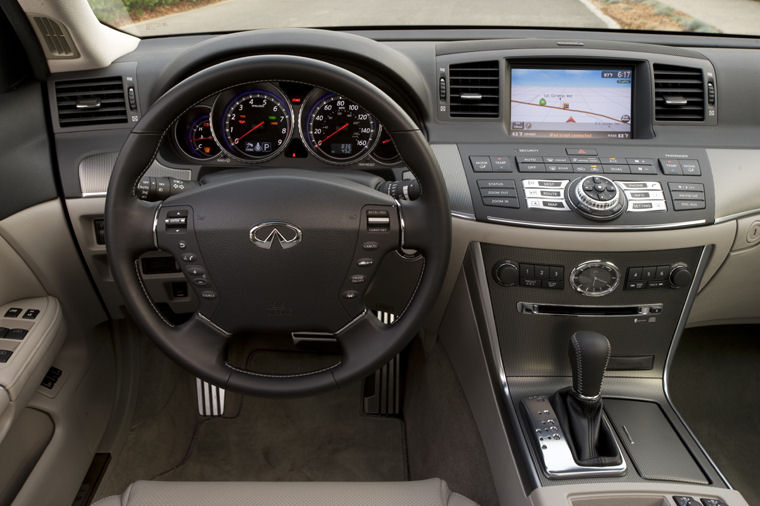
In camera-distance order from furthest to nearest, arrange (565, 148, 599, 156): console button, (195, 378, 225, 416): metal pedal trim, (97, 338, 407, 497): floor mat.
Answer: (195, 378, 225, 416): metal pedal trim
(97, 338, 407, 497): floor mat
(565, 148, 599, 156): console button

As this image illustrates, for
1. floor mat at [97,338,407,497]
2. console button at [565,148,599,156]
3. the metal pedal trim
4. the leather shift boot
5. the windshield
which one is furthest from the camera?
the metal pedal trim

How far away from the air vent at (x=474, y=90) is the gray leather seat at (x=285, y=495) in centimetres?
91

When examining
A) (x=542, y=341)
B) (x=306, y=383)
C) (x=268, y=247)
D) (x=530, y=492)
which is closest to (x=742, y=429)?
(x=542, y=341)

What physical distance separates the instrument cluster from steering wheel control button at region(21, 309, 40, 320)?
54 centimetres

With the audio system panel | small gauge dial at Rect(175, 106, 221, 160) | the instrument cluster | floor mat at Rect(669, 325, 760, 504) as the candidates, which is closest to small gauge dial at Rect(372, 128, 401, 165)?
the instrument cluster

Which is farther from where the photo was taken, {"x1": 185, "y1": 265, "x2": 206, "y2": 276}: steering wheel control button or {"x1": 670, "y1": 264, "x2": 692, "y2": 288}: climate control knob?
{"x1": 670, "y1": 264, "x2": 692, "y2": 288}: climate control knob

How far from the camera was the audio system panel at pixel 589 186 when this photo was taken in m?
1.48

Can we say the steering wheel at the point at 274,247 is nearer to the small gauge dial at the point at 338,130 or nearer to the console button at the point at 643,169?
the small gauge dial at the point at 338,130

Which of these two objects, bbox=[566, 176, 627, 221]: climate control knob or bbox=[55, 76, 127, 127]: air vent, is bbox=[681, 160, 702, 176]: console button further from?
bbox=[55, 76, 127, 127]: air vent

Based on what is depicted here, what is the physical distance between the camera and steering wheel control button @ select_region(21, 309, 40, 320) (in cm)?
157

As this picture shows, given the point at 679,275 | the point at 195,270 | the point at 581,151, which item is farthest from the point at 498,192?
the point at 195,270

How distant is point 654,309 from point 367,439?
101 cm

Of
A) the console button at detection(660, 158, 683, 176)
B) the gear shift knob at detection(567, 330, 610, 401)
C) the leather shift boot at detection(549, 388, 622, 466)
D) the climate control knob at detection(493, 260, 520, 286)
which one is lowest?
the leather shift boot at detection(549, 388, 622, 466)

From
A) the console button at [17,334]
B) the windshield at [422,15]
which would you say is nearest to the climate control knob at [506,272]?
the windshield at [422,15]
